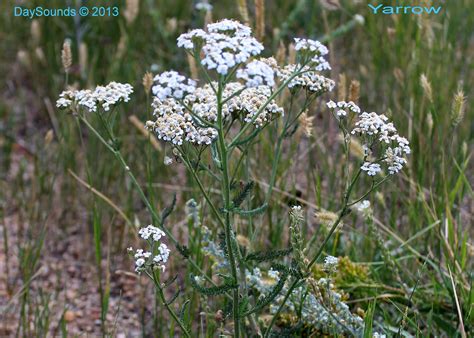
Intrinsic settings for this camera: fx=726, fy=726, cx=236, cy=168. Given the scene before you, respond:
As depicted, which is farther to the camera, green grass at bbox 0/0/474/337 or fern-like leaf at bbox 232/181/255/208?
green grass at bbox 0/0/474/337

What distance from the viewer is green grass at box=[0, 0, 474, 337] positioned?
2.40 m

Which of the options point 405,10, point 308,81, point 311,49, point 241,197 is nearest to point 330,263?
point 241,197

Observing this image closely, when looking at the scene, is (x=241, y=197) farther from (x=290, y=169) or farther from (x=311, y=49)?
(x=290, y=169)

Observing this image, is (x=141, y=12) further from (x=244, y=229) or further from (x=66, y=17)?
(x=244, y=229)

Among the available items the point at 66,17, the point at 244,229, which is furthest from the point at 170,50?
the point at 244,229

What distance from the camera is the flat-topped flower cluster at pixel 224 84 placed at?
59.4 inches

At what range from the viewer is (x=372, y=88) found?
12.9ft

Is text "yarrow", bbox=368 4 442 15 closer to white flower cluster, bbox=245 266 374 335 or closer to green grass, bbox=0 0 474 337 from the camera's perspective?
green grass, bbox=0 0 474 337

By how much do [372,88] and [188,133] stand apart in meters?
2.37

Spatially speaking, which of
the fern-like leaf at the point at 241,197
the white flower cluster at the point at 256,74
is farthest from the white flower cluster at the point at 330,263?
the white flower cluster at the point at 256,74

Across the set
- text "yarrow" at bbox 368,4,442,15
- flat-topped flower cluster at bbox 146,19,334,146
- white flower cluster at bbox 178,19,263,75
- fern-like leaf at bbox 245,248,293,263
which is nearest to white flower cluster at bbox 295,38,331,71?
flat-topped flower cluster at bbox 146,19,334,146

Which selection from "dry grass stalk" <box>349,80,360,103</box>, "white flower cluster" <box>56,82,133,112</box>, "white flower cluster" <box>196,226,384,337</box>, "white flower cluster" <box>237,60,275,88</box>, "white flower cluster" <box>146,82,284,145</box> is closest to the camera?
"white flower cluster" <box>237,60,275,88</box>

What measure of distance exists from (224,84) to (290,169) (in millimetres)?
1389

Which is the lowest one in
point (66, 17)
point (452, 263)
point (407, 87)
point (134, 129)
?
point (452, 263)
